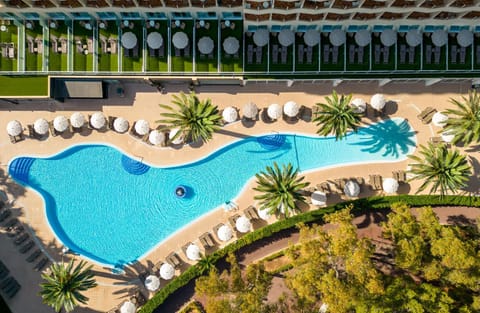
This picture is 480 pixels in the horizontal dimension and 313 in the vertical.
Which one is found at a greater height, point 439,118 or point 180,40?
point 180,40

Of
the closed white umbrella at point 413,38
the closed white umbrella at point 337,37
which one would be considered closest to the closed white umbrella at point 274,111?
the closed white umbrella at point 337,37

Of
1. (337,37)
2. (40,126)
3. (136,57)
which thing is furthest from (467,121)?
(40,126)

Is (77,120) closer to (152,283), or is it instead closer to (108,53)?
(108,53)

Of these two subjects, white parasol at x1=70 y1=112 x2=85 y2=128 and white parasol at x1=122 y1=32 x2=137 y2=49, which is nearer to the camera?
white parasol at x1=122 y1=32 x2=137 y2=49

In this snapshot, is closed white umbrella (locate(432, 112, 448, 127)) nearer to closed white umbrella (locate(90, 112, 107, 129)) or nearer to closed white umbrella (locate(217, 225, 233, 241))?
closed white umbrella (locate(217, 225, 233, 241))

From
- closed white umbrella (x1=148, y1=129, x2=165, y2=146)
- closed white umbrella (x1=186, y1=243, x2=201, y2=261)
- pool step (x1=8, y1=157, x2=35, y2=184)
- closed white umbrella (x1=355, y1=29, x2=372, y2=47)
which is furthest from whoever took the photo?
pool step (x1=8, y1=157, x2=35, y2=184)

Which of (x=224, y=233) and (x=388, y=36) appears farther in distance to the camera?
(x=224, y=233)

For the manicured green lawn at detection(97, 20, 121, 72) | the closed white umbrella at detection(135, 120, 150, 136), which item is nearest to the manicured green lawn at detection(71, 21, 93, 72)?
the manicured green lawn at detection(97, 20, 121, 72)

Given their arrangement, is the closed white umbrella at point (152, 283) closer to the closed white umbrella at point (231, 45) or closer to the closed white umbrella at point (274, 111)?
the closed white umbrella at point (274, 111)
